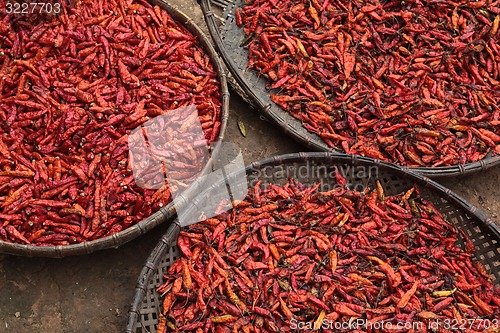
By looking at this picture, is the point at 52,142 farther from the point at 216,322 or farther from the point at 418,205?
the point at 418,205

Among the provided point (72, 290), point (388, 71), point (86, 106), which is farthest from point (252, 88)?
point (72, 290)

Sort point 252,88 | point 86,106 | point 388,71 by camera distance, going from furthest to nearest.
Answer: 1. point 388,71
2. point 252,88
3. point 86,106

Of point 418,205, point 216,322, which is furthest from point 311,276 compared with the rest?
point 418,205

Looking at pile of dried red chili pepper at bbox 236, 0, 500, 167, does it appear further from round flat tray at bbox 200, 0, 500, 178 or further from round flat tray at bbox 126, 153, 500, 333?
round flat tray at bbox 126, 153, 500, 333

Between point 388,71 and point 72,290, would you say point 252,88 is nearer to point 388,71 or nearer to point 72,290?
point 388,71

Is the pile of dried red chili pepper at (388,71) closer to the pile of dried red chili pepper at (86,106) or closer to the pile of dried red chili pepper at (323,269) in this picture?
the pile of dried red chili pepper at (323,269)

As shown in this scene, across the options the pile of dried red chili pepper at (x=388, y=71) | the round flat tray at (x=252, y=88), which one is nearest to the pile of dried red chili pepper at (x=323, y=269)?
the round flat tray at (x=252, y=88)
